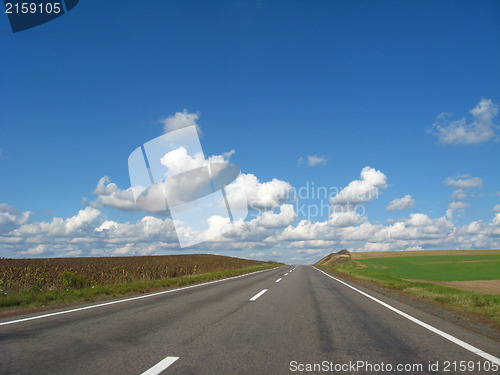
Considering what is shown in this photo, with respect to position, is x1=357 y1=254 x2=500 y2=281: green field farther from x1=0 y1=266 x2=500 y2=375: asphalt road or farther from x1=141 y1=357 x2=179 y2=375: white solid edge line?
x1=141 y1=357 x2=179 y2=375: white solid edge line

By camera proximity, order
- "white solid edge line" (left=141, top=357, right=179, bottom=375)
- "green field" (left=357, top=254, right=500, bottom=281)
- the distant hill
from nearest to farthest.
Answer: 1. "white solid edge line" (left=141, top=357, right=179, bottom=375)
2. "green field" (left=357, top=254, right=500, bottom=281)
3. the distant hill

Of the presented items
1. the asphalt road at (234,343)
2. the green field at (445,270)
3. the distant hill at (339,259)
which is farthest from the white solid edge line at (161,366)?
the distant hill at (339,259)

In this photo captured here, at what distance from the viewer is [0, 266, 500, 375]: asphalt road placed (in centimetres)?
424

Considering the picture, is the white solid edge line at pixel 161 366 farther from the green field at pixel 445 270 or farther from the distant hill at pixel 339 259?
the distant hill at pixel 339 259

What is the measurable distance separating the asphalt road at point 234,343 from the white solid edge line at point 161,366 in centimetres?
1

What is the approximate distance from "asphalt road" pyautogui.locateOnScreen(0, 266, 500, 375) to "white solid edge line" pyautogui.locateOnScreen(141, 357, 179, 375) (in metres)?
0.01

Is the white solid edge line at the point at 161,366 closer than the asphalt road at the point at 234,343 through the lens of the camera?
Yes

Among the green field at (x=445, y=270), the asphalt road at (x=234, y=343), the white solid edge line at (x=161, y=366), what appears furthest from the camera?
the green field at (x=445, y=270)

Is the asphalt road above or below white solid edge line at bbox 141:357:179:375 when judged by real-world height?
below

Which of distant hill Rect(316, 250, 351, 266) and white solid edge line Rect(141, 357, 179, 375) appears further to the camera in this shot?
distant hill Rect(316, 250, 351, 266)

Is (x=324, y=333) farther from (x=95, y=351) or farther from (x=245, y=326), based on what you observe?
(x=95, y=351)

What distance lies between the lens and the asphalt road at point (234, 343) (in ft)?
13.9

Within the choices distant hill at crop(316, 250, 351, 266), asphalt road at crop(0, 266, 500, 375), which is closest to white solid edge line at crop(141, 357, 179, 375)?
asphalt road at crop(0, 266, 500, 375)

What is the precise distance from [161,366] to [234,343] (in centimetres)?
153
